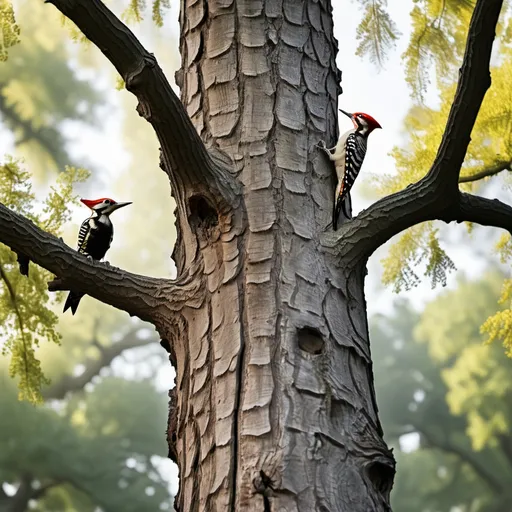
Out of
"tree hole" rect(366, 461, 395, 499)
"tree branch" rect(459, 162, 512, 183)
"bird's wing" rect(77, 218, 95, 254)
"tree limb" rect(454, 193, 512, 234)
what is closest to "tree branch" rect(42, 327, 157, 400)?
"bird's wing" rect(77, 218, 95, 254)

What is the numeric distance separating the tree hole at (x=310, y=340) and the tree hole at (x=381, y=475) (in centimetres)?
19

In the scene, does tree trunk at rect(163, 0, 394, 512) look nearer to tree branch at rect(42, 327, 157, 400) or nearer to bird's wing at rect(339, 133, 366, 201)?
bird's wing at rect(339, 133, 366, 201)

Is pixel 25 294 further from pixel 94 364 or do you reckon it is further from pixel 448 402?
pixel 448 402

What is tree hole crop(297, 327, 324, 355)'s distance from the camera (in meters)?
1.26

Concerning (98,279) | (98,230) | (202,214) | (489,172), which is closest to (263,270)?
(202,214)

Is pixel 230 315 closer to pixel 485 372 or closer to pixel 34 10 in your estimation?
pixel 34 10

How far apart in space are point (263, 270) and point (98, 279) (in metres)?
0.28

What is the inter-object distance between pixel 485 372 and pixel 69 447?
496 centimetres

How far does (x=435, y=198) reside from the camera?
1374mm

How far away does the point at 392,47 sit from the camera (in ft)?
7.54

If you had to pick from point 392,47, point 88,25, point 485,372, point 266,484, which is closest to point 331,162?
point 88,25

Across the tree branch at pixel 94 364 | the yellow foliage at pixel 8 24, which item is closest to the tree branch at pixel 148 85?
the yellow foliage at pixel 8 24

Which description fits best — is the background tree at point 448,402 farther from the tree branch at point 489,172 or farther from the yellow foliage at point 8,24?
the yellow foliage at point 8,24

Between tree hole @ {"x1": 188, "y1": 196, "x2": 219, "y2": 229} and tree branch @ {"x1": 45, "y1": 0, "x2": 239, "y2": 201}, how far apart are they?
1.8 inches
